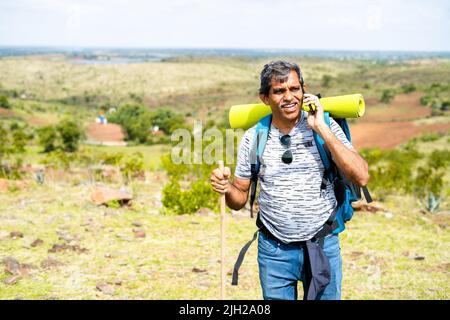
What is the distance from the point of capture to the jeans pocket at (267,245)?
2.42 m

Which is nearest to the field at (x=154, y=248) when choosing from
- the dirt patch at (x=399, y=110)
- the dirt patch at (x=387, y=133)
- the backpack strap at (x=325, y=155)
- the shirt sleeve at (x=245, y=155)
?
the shirt sleeve at (x=245, y=155)

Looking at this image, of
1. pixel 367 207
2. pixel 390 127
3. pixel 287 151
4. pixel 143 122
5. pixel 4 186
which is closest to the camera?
pixel 287 151

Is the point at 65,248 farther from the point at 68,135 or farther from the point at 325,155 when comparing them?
the point at 68,135

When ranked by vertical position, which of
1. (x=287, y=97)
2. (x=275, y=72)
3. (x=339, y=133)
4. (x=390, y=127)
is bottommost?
(x=390, y=127)

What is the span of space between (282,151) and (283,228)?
0.37m

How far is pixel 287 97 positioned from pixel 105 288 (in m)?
2.90

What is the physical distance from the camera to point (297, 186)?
234 centimetres

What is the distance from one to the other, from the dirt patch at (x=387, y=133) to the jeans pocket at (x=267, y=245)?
26196 mm

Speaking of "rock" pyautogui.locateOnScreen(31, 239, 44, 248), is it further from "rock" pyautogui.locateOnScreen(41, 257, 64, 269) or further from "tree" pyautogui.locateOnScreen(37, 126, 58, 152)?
"tree" pyautogui.locateOnScreen(37, 126, 58, 152)

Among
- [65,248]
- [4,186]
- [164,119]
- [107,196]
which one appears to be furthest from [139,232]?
[164,119]

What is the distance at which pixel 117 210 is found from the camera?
7254mm

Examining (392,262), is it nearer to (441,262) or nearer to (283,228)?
(441,262)

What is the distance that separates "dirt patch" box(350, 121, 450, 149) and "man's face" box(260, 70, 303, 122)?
26.3 metres
